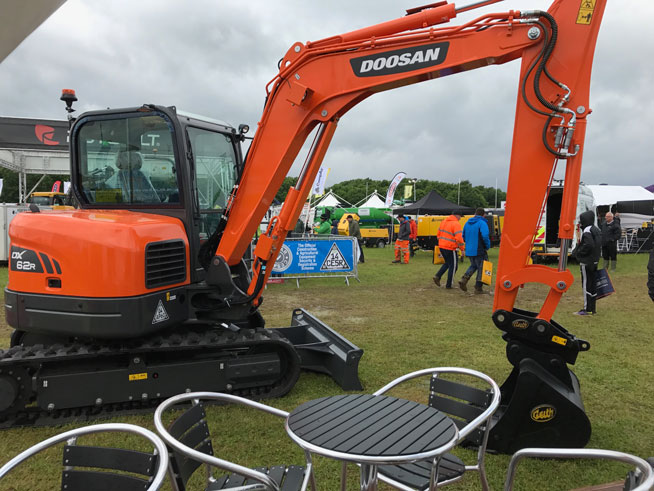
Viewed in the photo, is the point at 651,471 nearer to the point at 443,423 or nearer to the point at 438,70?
the point at 443,423

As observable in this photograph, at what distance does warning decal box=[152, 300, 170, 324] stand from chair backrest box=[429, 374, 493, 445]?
259cm

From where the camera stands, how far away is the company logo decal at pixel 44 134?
526 inches

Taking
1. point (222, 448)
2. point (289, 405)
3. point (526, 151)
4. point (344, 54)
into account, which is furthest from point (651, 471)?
point (344, 54)

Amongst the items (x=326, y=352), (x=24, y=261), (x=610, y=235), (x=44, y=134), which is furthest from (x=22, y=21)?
(x=610, y=235)

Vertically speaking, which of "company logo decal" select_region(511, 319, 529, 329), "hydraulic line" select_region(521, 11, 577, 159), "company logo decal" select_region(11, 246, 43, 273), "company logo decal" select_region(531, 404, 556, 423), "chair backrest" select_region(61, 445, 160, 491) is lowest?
"company logo decal" select_region(531, 404, 556, 423)

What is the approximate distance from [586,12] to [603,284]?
5579mm

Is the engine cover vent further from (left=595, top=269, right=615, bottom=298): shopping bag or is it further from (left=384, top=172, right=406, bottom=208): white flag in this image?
(left=384, top=172, right=406, bottom=208): white flag

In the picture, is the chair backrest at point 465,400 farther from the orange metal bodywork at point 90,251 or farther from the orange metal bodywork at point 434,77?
the orange metal bodywork at point 90,251

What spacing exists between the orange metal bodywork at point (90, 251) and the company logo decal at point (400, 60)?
7.86 feet

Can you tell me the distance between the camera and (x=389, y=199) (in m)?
32.8

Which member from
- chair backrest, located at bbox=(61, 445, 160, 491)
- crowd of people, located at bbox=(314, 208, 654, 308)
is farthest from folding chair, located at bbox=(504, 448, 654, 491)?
crowd of people, located at bbox=(314, 208, 654, 308)

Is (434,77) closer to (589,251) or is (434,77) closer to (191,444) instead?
(191,444)

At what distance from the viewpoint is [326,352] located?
509cm

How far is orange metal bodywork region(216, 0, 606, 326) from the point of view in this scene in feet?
11.5
